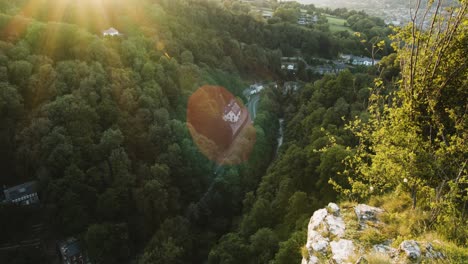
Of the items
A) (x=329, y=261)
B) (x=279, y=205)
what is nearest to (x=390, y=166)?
(x=329, y=261)

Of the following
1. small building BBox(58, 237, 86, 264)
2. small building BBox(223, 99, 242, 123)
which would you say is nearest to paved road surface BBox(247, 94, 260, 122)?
small building BBox(223, 99, 242, 123)

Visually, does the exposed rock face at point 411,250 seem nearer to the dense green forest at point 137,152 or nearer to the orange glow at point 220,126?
the dense green forest at point 137,152

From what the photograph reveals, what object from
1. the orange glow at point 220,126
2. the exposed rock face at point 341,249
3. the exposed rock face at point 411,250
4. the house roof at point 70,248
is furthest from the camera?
the orange glow at point 220,126

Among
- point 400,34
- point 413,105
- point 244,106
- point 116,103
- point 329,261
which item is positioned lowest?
point 244,106

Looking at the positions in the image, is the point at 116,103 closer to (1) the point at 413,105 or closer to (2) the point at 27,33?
(2) the point at 27,33

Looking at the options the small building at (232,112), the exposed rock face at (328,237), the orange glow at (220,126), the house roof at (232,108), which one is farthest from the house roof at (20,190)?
the exposed rock face at (328,237)

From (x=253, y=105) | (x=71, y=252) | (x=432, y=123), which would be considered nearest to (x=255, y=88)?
(x=253, y=105)
